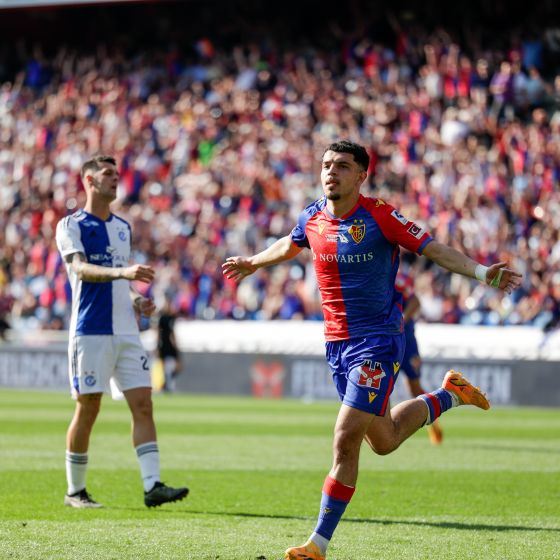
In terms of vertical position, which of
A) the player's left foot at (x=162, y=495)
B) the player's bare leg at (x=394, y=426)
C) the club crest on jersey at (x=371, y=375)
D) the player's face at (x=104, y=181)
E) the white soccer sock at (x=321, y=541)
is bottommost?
the player's left foot at (x=162, y=495)

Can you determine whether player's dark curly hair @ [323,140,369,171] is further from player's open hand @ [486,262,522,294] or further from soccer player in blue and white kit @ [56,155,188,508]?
soccer player in blue and white kit @ [56,155,188,508]

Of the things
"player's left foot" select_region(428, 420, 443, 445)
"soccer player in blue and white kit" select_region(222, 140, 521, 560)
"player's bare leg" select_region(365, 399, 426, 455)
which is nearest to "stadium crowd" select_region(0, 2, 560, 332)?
"player's left foot" select_region(428, 420, 443, 445)

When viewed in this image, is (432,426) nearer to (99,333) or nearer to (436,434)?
(436,434)

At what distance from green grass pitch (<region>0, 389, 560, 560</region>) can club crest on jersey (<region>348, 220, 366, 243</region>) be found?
1892 mm

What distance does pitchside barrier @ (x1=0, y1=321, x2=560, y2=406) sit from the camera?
2328 centimetres

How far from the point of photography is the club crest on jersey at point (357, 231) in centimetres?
750

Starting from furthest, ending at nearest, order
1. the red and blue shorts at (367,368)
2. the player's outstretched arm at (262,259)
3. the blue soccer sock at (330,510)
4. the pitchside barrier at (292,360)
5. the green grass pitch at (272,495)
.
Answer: the pitchside barrier at (292,360) < the player's outstretched arm at (262,259) < the green grass pitch at (272,495) < the red and blue shorts at (367,368) < the blue soccer sock at (330,510)

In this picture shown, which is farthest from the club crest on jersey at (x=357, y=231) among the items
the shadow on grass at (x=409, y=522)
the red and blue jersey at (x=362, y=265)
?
the shadow on grass at (x=409, y=522)

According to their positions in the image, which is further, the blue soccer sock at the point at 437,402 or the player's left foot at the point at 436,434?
the player's left foot at the point at 436,434

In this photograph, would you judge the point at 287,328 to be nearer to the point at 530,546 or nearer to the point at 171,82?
the point at 171,82

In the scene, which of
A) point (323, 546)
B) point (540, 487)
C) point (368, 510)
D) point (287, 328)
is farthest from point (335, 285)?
point (287, 328)

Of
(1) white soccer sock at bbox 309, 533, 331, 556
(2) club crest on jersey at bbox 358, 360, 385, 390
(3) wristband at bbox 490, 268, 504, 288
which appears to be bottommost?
(1) white soccer sock at bbox 309, 533, 331, 556

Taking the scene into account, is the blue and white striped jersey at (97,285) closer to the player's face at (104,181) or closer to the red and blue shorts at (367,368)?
the player's face at (104,181)

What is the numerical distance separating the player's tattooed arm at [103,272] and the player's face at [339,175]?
5.27ft
